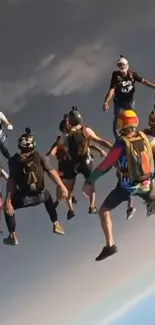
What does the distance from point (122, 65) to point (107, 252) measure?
1301 mm

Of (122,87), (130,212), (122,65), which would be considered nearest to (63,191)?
(130,212)

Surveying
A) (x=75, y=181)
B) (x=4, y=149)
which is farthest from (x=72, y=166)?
(x=4, y=149)

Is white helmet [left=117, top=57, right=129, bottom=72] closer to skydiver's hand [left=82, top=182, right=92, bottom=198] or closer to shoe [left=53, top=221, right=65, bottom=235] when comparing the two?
skydiver's hand [left=82, top=182, right=92, bottom=198]

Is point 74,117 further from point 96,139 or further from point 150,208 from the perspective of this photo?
point 150,208

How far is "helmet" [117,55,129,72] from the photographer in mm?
5109

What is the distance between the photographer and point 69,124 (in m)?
5.11

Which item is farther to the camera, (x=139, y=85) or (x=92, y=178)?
(x=139, y=85)

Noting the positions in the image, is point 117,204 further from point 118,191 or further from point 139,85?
point 139,85

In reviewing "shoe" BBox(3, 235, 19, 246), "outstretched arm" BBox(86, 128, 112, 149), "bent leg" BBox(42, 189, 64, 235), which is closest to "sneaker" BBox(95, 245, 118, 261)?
"bent leg" BBox(42, 189, 64, 235)

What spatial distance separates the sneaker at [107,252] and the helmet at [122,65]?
1230 millimetres

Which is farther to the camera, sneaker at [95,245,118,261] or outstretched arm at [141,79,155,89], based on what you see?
outstretched arm at [141,79,155,89]

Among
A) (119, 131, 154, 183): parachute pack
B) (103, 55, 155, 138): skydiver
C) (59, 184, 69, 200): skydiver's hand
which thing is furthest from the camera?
(103, 55, 155, 138): skydiver

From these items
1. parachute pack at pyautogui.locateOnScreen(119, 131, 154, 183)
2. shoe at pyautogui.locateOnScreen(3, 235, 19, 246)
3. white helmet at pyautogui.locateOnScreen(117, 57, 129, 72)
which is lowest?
shoe at pyautogui.locateOnScreen(3, 235, 19, 246)

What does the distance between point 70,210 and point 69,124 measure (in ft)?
2.08
